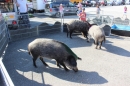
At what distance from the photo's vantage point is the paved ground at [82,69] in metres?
5.02

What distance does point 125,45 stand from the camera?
8305 mm

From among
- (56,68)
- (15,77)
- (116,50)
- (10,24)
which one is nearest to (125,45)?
(116,50)

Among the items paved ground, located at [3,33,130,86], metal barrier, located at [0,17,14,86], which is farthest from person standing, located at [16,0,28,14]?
paved ground, located at [3,33,130,86]

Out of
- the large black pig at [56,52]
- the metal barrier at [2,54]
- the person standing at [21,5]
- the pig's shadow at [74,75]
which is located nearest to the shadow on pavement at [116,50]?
the pig's shadow at [74,75]

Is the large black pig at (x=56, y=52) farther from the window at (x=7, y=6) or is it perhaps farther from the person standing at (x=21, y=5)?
the window at (x=7, y=6)

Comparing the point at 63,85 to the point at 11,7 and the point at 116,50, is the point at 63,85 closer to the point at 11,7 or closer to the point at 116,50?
the point at 116,50

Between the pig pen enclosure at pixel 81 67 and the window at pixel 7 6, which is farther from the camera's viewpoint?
the window at pixel 7 6

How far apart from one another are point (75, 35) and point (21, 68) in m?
5.16

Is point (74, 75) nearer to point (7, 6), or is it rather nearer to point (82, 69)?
point (82, 69)

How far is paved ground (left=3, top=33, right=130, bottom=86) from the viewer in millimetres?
5016

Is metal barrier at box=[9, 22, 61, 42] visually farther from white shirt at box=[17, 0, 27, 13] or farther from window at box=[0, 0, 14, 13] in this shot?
window at box=[0, 0, 14, 13]

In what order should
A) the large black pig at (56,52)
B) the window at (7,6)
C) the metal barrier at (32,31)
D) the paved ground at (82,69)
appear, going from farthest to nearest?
the window at (7,6) → the metal barrier at (32,31) → the large black pig at (56,52) → the paved ground at (82,69)

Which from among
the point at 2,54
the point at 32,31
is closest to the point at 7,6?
the point at 32,31

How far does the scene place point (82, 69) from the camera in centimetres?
580
